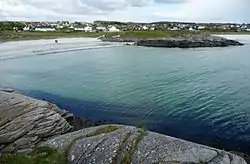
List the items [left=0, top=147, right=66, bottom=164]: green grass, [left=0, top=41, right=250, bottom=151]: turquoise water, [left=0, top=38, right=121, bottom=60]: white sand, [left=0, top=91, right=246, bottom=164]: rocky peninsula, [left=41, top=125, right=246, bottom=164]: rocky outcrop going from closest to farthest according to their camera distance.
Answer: [left=41, top=125, right=246, bottom=164]: rocky outcrop → [left=0, top=91, right=246, bottom=164]: rocky peninsula → [left=0, top=147, right=66, bottom=164]: green grass → [left=0, top=41, right=250, bottom=151]: turquoise water → [left=0, top=38, right=121, bottom=60]: white sand

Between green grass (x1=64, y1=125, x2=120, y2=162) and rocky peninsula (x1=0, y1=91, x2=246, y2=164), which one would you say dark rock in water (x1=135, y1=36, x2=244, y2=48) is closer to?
rocky peninsula (x1=0, y1=91, x2=246, y2=164)

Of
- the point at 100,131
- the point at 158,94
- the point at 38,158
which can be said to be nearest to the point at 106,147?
the point at 100,131

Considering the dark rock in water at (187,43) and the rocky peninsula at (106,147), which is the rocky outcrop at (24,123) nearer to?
the rocky peninsula at (106,147)

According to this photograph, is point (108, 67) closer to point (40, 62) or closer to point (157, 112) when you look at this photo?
point (40, 62)

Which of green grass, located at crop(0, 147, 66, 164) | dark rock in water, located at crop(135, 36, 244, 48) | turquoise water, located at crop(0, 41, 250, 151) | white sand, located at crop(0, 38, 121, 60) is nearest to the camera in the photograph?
green grass, located at crop(0, 147, 66, 164)

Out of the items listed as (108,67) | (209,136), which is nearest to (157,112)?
(209,136)

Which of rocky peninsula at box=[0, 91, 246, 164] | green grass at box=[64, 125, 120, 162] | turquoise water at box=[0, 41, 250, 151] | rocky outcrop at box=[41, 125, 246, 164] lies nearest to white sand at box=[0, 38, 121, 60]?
turquoise water at box=[0, 41, 250, 151]

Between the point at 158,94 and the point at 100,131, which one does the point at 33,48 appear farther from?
the point at 100,131
